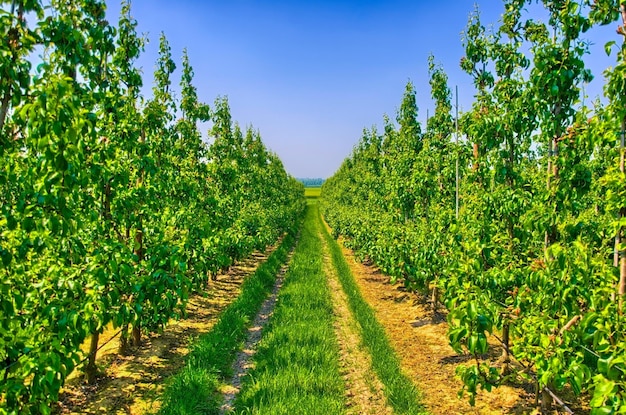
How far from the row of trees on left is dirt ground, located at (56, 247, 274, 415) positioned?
0.34m

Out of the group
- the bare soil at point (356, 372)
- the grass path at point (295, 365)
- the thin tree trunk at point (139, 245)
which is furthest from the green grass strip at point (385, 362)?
the thin tree trunk at point (139, 245)

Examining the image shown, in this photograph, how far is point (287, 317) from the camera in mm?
10086

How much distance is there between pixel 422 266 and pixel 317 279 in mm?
5189

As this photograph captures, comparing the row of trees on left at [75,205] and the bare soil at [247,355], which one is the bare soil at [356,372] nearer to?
the bare soil at [247,355]

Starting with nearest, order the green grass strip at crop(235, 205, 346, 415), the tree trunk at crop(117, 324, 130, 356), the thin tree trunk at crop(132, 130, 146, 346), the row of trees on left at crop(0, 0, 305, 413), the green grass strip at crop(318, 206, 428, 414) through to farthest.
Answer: the row of trees on left at crop(0, 0, 305, 413)
the green grass strip at crop(235, 205, 346, 415)
the green grass strip at crop(318, 206, 428, 414)
the thin tree trunk at crop(132, 130, 146, 346)
the tree trunk at crop(117, 324, 130, 356)

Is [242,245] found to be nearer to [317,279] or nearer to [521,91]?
[317,279]

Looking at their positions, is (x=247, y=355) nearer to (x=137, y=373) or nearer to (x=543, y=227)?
(x=137, y=373)

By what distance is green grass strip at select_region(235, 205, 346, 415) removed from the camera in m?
6.12

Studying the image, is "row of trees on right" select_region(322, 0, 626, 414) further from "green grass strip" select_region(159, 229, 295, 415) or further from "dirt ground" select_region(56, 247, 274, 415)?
"dirt ground" select_region(56, 247, 274, 415)

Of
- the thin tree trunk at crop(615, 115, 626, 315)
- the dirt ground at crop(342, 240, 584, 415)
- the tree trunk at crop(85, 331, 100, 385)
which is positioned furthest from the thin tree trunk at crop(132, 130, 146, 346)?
the thin tree trunk at crop(615, 115, 626, 315)

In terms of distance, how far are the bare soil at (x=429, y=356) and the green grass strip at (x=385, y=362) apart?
0.86 feet

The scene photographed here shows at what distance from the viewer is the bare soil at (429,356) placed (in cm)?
632

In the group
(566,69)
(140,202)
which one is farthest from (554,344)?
(140,202)

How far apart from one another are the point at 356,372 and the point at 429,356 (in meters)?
1.83
